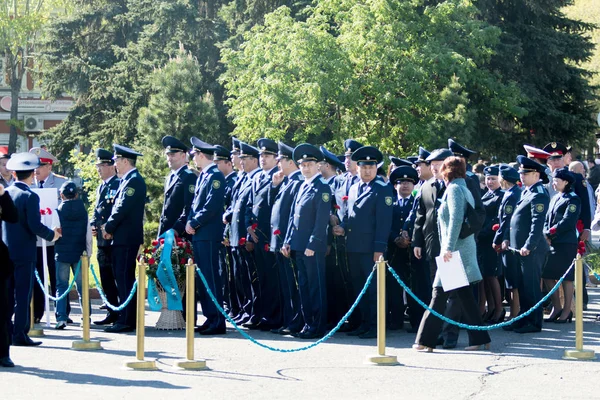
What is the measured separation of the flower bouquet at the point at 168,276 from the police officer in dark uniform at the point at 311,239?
1.43 m

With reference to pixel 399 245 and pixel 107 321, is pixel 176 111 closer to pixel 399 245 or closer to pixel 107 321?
pixel 107 321

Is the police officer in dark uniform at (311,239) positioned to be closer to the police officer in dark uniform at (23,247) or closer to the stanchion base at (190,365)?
the stanchion base at (190,365)

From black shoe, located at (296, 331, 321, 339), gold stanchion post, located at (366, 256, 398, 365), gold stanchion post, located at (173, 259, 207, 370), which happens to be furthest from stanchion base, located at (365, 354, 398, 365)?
black shoe, located at (296, 331, 321, 339)

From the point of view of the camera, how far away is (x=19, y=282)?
12.4 metres

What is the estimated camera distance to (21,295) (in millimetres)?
12328

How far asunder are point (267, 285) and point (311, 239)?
1.50 metres

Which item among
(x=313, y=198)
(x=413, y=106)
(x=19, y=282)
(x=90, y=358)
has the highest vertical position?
(x=413, y=106)

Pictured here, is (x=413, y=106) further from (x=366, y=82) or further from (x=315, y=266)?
(x=315, y=266)

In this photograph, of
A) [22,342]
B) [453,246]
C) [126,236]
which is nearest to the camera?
[453,246]

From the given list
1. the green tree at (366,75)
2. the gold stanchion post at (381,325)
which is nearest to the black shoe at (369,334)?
the gold stanchion post at (381,325)

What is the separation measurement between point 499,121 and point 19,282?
2824cm

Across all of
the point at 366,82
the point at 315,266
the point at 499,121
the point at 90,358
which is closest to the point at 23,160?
the point at 90,358

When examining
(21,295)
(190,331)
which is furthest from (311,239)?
(21,295)

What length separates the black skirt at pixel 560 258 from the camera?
47.2ft
